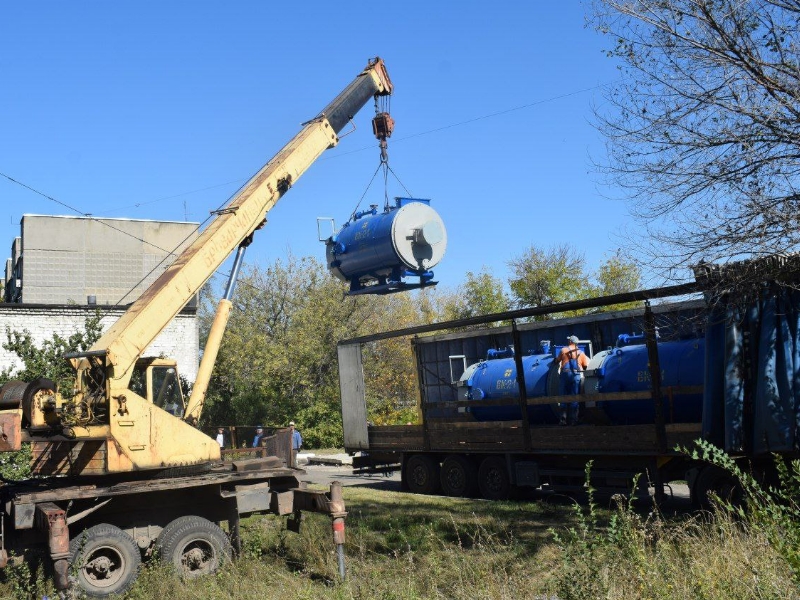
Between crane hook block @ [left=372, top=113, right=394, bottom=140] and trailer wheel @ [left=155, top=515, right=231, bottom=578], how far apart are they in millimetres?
8984

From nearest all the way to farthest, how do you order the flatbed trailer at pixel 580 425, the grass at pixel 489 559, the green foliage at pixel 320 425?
the grass at pixel 489 559 → the flatbed trailer at pixel 580 425 → the green foliage at pixel 320 425

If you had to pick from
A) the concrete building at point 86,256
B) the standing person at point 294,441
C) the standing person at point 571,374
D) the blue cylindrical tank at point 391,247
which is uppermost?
the concrete building at point 86,256

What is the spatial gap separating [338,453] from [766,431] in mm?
22703

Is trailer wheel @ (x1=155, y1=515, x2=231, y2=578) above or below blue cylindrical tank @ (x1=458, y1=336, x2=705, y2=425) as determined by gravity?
below

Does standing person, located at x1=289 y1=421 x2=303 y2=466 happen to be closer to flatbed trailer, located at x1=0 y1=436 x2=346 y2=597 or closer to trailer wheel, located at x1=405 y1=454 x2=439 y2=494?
flatbed trailer, located at x1=0 y1=436 x2=346 y2=597

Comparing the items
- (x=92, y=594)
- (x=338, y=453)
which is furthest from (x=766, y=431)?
(x=338, y=453)

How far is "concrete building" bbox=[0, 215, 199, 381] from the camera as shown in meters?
28.2

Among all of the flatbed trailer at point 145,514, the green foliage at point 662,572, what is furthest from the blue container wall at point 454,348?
the green foliage at point 662,572

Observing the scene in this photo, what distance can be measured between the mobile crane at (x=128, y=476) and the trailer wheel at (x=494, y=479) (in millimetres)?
5637

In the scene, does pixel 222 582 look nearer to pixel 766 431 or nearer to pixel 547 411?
pixel 766 431

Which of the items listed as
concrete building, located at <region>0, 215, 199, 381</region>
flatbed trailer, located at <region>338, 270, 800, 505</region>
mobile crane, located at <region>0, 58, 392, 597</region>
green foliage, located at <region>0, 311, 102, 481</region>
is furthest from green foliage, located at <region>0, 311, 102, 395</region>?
concrete building, located at <region>0, 215, 199, 381</region>

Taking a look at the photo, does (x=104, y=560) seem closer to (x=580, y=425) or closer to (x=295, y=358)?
(x=580, y=425)

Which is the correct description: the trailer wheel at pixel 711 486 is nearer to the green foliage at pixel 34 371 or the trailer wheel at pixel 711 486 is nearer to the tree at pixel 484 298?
the green foliage at pixel 34 371

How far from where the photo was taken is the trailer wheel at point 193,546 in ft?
30.4
